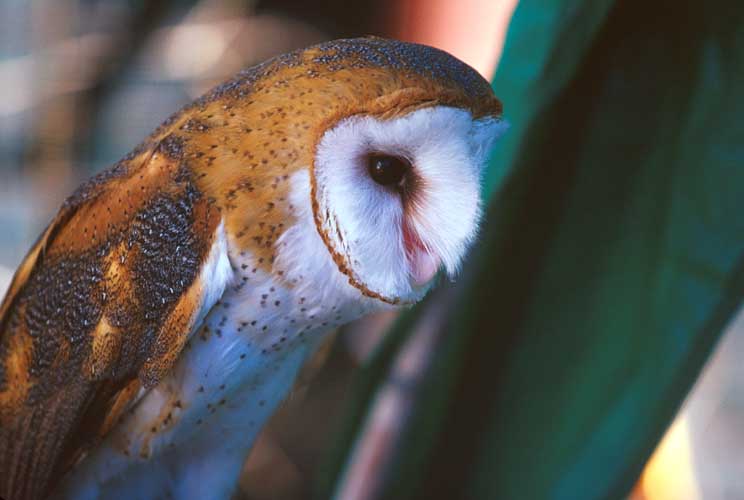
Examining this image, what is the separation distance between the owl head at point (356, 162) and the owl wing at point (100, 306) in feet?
0.13

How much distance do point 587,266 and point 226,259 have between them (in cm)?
59

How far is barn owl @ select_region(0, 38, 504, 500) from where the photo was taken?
50cm

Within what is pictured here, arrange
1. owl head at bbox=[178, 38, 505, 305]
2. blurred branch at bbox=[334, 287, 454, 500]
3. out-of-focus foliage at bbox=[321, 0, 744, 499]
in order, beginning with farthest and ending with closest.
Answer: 1. blurred branch at bbox=[334, 287, 454, 500]
2. out-of-focus foliage at bbox=[321, 0, 744, 499]
3. owl head at bbox=[178, 38, 505, 305]

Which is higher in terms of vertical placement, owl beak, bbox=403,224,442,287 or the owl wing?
owl beak, bbox=403,224,442,287

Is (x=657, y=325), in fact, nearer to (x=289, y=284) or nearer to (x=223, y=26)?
(x=289, y=284)

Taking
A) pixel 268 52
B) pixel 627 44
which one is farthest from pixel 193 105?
pixel 268 52

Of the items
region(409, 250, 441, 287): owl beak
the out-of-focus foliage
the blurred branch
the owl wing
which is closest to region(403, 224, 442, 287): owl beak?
region(409, 250, 441, 287): owl beak

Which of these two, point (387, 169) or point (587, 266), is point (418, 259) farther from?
point (587, 266)

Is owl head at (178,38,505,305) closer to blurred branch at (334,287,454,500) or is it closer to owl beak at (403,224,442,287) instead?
owl beak at (403,224,442,287)

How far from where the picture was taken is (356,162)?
0.51 meters

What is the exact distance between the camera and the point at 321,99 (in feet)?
1.70

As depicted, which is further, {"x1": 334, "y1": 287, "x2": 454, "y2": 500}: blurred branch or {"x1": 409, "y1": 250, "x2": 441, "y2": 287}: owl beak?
{"x1": 334, "y1": 287, "x2": 454, "y2": 500}: blurred branch

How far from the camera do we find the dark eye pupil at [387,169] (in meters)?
0.51

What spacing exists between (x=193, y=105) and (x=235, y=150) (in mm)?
76
